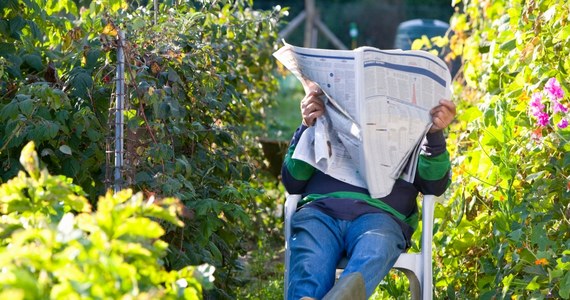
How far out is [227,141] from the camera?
309 cm

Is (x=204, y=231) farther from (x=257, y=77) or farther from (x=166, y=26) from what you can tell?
(x=257, y=77)

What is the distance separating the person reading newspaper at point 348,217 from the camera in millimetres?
2637

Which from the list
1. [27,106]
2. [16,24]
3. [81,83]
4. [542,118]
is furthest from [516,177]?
[16,24]

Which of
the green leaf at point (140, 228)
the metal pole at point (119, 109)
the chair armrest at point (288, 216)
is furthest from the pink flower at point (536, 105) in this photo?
the green leaf at point (140, 228)

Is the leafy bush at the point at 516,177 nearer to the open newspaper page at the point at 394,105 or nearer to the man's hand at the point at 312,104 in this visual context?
the open newspaper page at the point at 394,105

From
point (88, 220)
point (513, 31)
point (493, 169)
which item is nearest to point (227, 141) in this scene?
point (493, 169)

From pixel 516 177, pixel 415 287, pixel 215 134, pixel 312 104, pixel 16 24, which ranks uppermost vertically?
pixel 16 24

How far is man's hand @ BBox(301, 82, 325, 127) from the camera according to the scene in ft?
9.23

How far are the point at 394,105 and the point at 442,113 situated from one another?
130 millimetres

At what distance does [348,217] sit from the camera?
9.22 ft

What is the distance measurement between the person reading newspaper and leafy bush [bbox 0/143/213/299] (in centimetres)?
95

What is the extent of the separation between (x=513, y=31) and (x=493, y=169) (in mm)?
678

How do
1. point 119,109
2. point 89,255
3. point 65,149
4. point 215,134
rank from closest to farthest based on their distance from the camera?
point 89,255 < point 119,109 < point 65,149 < point 215,134

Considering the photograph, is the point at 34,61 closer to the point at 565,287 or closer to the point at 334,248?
the point at 334,248
